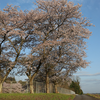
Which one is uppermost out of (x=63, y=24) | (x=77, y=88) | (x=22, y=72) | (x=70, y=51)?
(x=63, y=24)

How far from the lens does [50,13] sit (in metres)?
23.6

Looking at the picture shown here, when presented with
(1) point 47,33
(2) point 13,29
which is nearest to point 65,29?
(1) point 47,33

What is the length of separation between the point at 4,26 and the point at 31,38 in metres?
5.93

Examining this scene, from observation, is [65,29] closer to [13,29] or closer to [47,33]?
[47,33]

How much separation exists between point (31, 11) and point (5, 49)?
7.94 m

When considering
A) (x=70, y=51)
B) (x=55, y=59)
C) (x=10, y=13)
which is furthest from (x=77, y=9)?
(x=10, y=13)

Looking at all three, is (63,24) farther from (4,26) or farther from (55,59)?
(4,26)

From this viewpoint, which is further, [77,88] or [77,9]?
[77,88]

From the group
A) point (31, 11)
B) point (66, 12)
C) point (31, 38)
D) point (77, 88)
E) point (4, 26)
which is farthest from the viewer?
point (77, 88)

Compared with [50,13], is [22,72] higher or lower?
lower

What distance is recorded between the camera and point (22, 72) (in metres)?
23.0

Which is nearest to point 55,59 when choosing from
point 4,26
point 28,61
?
point 28,61

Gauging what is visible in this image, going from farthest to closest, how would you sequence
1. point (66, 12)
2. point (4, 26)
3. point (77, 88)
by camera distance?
1. point (77, 88)
2. point (66, 12)
3. point (4, 26)

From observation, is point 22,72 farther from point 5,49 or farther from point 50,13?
point 50,13
